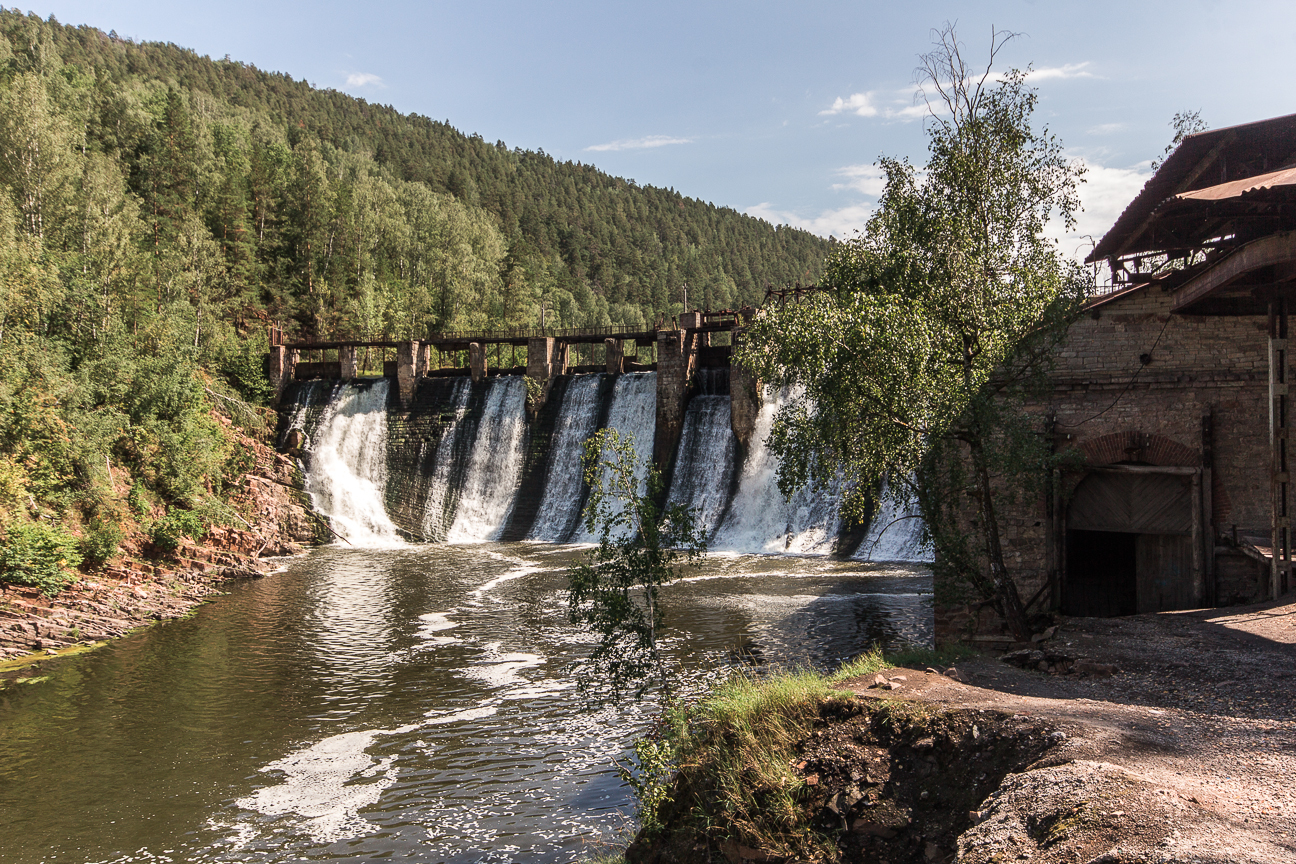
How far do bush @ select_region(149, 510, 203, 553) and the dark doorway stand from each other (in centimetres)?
2432

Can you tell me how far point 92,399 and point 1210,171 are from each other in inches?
1127

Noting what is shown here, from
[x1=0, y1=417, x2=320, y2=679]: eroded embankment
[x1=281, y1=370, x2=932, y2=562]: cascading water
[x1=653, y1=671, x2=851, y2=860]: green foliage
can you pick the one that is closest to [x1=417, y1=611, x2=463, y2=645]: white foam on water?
[x1=0, y1=417, x2=320, y2=679]: eroded embankment

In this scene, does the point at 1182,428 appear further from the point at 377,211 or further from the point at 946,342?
the point at 377,211

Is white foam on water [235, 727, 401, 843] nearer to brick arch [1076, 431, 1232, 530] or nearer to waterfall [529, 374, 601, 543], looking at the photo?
brick arch [1076, 431, 1232, 530]

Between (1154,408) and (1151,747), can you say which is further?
(1154,408)

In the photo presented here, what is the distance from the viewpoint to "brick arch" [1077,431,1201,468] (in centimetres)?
1282

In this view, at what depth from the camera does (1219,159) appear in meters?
13.8

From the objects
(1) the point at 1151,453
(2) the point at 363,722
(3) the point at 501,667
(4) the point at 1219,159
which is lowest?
(2) the point at 363,722

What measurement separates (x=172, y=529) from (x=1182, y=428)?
2615 cm

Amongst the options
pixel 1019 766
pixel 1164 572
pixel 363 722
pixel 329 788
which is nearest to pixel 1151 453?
pixel 1164 572

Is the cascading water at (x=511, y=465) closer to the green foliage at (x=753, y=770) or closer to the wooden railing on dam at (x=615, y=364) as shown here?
the wooden railing on dam at (x=615, y=364)

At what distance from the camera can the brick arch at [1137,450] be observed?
12.8 metres

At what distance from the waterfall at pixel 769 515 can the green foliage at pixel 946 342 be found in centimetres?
1461

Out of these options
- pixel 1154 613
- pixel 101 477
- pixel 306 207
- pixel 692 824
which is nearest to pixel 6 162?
pixel 306 207
